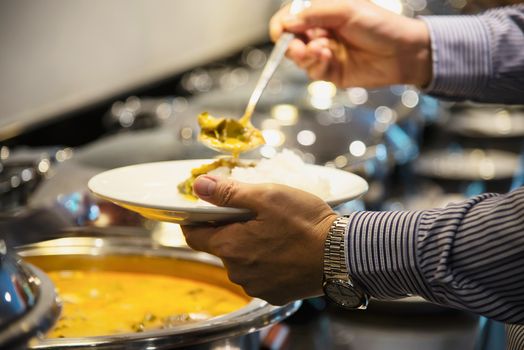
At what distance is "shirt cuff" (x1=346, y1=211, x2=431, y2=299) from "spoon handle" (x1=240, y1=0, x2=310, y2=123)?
49 centimetres

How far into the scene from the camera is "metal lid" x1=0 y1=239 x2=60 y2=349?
0.85 m

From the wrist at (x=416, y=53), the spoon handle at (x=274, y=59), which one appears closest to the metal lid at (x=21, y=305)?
the spoon handle at (x=274, y=59)

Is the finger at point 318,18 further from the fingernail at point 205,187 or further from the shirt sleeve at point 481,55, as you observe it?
the fingernail at point 205,187

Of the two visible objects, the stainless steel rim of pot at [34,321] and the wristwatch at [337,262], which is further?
the wristwatch at [337,262]

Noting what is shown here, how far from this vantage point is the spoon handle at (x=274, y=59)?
1.97 meters

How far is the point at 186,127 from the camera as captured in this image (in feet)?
8.52

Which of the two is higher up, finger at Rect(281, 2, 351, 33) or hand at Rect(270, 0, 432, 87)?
finger at Rect(281, 2, 351, 33)

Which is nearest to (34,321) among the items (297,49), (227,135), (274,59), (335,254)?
(335,254)

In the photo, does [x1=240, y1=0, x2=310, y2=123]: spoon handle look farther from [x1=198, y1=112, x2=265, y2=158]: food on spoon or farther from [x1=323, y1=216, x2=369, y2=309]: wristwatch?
[x1=323, y1=216, x2=369, y2=309]: wristwatch

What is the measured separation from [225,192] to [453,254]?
15.2 inches

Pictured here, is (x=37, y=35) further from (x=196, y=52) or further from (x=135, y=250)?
(x=196, y=52)

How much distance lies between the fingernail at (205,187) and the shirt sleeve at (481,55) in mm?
1176

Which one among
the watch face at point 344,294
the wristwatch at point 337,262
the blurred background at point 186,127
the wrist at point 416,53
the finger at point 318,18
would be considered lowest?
the blurred background at point 186,127

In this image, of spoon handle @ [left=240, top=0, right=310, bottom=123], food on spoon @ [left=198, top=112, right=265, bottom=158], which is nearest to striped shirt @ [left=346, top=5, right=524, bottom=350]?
food on spoon @ [left=198, top=112, right=265, bottom=158]
